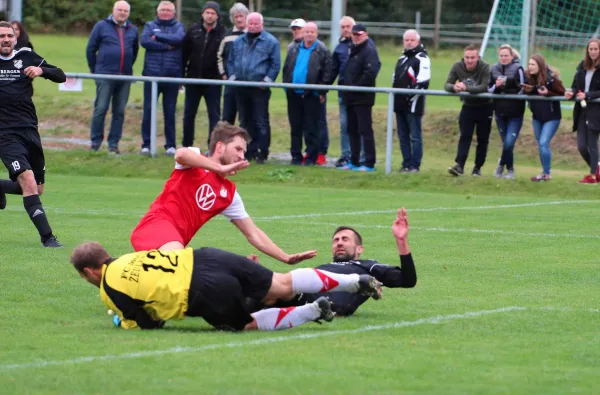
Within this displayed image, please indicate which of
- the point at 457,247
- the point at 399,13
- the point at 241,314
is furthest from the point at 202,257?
the point at 399,13

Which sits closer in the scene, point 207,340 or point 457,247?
point 207,340

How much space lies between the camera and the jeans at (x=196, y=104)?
20625mm

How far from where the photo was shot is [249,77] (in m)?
20.2

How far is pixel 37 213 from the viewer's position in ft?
39.8

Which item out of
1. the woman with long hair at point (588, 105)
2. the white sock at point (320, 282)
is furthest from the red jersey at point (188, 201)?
the woman with long hair at point (588, 105)

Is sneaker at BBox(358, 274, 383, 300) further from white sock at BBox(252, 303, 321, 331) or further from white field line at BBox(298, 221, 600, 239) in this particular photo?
white field line at BBox(298, 221, 600, 239)

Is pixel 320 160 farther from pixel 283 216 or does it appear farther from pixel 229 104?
pixel 283 216

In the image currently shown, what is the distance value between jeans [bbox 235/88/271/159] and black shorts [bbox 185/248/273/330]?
12441mm

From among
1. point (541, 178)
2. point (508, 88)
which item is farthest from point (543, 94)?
point (541, 178)

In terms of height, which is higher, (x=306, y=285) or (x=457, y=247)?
(x=306, y=285)

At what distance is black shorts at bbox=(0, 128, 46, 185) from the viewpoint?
1203 centimetres

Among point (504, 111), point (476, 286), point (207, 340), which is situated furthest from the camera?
point (504, 111)

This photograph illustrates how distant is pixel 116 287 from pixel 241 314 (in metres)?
0.81

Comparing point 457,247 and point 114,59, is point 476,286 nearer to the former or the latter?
point 457,247
